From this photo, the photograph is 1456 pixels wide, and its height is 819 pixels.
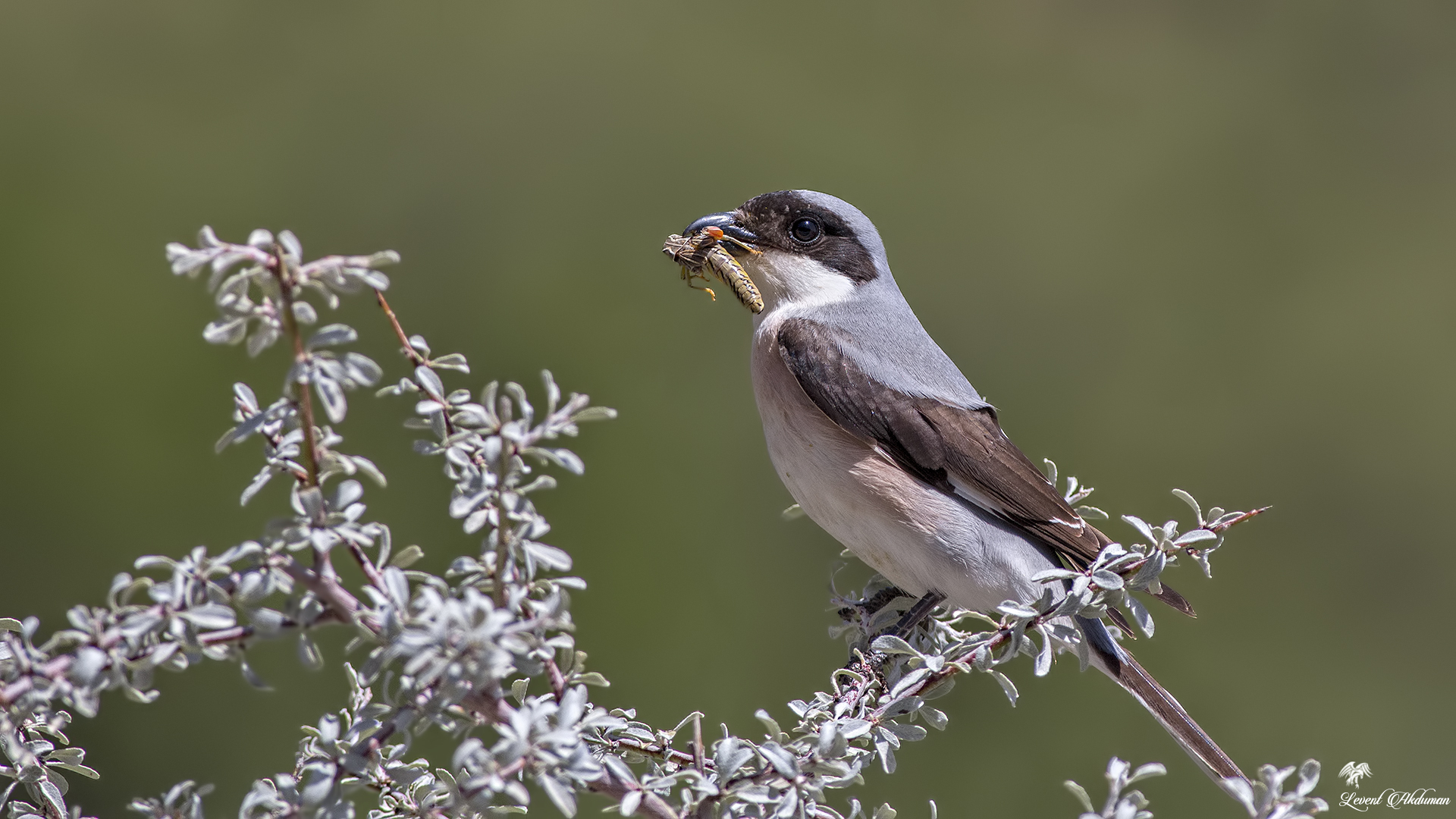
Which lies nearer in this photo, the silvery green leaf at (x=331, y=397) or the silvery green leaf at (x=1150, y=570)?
the silvery green leaf at (x=331, y=397)

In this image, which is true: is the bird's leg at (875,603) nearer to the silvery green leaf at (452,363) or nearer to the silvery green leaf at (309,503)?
the silvery green leaf at (452,363)

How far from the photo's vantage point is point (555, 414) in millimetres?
1070

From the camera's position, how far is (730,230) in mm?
2734

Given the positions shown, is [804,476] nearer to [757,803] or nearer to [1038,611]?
[1038,611]

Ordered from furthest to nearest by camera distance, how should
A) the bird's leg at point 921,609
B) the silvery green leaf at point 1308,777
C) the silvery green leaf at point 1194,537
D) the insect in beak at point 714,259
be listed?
1. the insect in beak at point 714,259
2. the bird's leg at point 921,609
3. the silvery green leaf at point 1194,537
4. the silvery green leaf at point 1308,777

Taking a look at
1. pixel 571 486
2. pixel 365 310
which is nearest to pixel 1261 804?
pixel 571 486

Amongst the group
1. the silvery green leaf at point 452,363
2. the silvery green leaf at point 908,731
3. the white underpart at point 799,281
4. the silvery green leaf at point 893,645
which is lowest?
the silvery green leaf at point 908,731

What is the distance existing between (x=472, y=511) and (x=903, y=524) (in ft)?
4.17

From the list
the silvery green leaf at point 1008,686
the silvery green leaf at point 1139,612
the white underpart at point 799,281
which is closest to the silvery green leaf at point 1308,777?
the silvery green leaf at point 1139,612

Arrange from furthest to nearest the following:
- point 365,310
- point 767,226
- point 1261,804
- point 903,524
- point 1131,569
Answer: point 365,310, point 767,226, point 903,524, point 1131,569, point 1261,804

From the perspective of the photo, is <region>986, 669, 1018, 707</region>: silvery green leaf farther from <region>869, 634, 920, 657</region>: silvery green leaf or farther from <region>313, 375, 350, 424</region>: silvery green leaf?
<region>313, 375, 350, 424</region>: silvery green leaf

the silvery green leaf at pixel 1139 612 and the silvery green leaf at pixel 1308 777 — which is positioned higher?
the silvery green leaf at pixel 1139 612

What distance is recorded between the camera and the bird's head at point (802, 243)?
8.94 feet

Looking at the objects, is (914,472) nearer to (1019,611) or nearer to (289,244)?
(1019,611)
